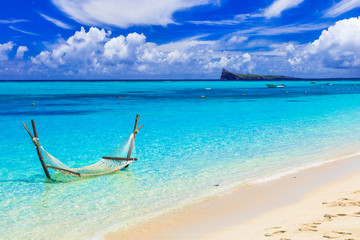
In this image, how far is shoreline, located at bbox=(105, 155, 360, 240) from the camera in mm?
6906

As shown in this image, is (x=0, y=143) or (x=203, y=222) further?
(x=0, y=143)

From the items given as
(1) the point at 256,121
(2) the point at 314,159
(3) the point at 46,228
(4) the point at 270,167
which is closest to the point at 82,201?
(3) the point at 46,228

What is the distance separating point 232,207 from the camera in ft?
26.9

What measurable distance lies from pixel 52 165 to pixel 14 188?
4.15ft

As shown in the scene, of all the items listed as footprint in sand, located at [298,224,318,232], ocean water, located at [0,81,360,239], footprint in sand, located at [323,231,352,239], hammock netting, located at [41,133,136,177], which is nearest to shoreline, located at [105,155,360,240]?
ocean water, located at [0,81,360,239]

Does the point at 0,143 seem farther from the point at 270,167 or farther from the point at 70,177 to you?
the point at 270,167

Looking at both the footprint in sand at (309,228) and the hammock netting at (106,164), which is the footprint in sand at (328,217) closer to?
the footprint in sand at (309,228)

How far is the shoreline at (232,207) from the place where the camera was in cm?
691

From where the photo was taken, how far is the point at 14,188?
398 inches

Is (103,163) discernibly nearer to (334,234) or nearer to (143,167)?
(143,167)

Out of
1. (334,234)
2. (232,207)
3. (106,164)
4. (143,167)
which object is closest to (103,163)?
(106,164)

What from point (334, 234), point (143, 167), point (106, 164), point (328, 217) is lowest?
point (143, 167)

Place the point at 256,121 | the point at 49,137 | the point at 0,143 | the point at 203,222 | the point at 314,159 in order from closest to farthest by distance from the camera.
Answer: the point at 203,222 < the point at 314,159 < the point at 0,143 < the point at 49,137 < the point at 256,121

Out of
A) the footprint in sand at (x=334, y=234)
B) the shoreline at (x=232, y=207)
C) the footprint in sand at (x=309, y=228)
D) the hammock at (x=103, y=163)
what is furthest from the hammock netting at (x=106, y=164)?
the footprint in sand at (x=334, y=234)
